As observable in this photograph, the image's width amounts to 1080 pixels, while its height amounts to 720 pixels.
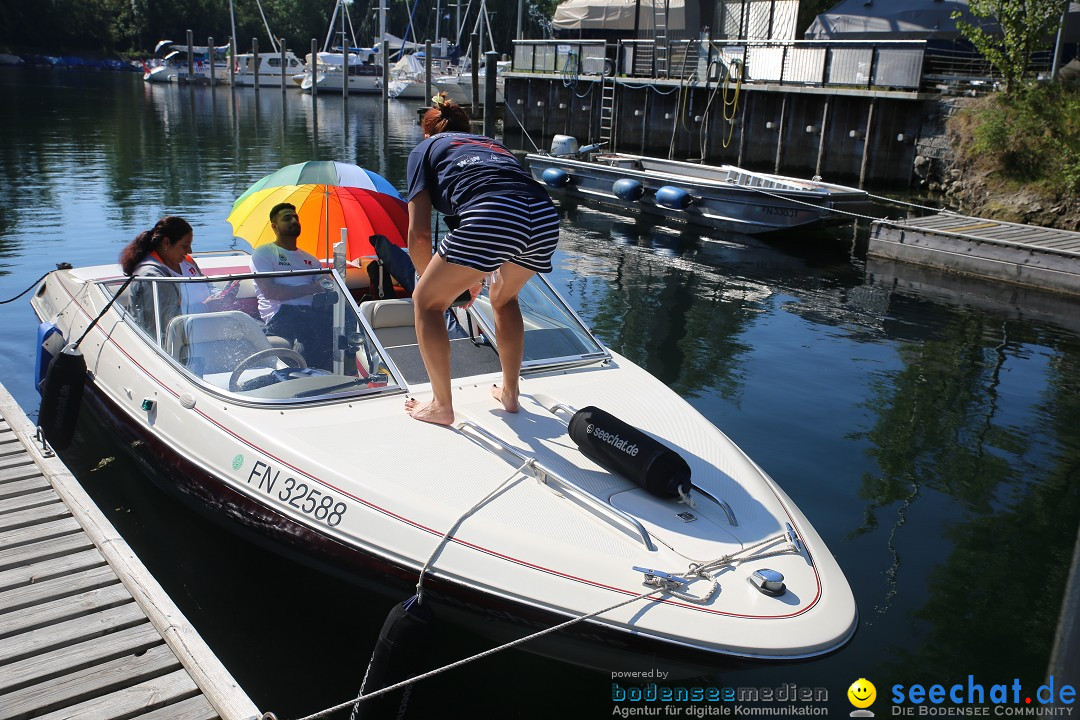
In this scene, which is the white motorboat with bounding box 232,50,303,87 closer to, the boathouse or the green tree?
the boathouse

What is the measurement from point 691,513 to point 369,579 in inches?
56.6

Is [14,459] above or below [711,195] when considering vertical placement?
below

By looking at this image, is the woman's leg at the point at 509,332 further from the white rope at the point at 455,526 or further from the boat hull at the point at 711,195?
the boat hull at the point at 711,195

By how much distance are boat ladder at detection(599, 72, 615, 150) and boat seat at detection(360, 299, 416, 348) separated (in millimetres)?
20741

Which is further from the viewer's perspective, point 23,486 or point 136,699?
point 23,486

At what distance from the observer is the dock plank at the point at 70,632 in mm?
3373

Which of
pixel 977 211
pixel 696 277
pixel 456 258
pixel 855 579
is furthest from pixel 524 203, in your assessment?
pixel 977 211

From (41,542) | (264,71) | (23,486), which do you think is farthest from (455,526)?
(264,71)

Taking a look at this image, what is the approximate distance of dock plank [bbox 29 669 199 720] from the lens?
309 centimetres

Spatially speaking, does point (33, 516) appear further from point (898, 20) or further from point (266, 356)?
point (898, 20)

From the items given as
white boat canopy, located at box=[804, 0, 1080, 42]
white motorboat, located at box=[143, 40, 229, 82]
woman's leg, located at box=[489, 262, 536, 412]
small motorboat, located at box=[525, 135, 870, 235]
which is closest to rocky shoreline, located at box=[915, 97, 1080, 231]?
small motorboat, located at box=[525, 135, 870, 235]

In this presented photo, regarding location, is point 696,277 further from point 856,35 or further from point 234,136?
point 234,136

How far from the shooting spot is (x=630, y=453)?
3.95 m

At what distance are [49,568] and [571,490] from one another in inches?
90.6
